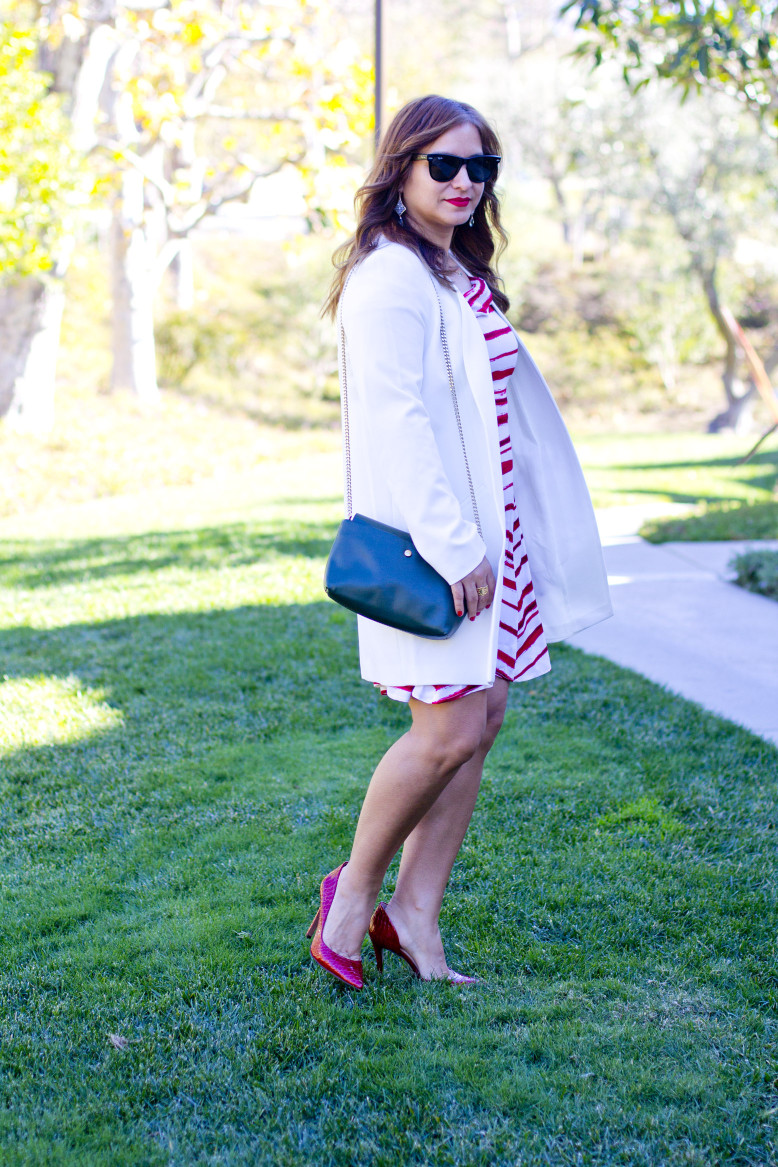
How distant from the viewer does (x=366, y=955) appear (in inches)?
106

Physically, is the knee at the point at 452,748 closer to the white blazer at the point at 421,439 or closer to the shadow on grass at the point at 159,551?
the white blazer at the point at 421,439

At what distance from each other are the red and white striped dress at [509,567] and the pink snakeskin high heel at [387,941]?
0.55 metres

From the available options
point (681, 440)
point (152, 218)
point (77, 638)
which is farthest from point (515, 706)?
point (681, 440)

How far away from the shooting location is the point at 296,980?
8.19 ft

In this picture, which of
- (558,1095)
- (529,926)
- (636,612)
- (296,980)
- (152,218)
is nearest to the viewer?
(558,1095)

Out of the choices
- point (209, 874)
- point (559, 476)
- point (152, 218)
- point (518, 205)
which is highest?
point (518, 205)

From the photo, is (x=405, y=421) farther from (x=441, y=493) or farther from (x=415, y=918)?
(x=415, y=918)

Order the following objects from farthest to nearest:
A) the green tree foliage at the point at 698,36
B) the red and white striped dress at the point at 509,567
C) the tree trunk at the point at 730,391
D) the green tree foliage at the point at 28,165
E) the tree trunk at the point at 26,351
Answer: the tree trunk at the point at 730,391
the tree trunk at the point at 26,351
the green tree foliage at the point at 28,165
the green tree foliage at the point at 698,36
the red and white striped dress at the point at 509,567

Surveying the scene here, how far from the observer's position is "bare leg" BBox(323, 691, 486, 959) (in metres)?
2.26

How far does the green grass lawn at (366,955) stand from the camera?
2008mm

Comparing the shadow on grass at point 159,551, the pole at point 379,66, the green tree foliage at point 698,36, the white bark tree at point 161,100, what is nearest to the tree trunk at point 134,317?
the white bark tree at point 161,100

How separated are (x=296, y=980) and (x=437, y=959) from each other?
34 cm

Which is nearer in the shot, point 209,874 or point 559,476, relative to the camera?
point 559,476

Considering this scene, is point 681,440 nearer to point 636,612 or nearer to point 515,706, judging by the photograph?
point 636,612
